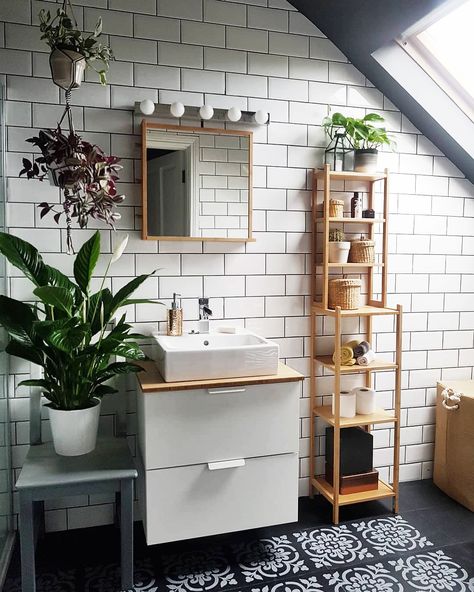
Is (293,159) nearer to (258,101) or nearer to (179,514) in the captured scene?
(258,101)

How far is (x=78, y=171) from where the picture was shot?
2000 mm

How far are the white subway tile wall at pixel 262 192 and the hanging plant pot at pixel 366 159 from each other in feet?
0.74

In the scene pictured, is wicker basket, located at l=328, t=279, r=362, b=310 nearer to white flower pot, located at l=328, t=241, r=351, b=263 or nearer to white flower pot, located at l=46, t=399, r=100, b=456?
white flower pot, located at l=328, t=241, r=351, b=263

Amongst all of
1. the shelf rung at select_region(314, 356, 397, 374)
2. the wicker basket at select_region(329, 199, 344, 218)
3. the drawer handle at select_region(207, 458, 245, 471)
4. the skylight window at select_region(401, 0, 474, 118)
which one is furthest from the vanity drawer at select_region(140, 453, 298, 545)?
the skylight window at select_region(401, 0, 474, 118)

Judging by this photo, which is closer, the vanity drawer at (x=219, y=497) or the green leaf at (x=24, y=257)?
the green leaf at (x=24, y=257)

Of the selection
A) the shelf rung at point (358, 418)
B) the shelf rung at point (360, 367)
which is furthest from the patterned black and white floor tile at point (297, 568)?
the shelf rung at point (360, 367)

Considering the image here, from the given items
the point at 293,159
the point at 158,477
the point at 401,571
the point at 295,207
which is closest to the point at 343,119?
the point at 293,159

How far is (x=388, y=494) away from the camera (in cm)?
274

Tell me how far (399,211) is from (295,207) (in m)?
0.64

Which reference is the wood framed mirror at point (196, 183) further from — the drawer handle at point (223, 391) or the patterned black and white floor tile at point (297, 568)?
the patterned black and white floor tile at point (297, 568)

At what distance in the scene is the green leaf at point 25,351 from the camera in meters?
2.12

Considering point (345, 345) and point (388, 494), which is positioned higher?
point (345, 345)

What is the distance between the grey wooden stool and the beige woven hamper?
1827 mm

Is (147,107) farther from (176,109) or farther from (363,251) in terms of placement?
(363,251)
